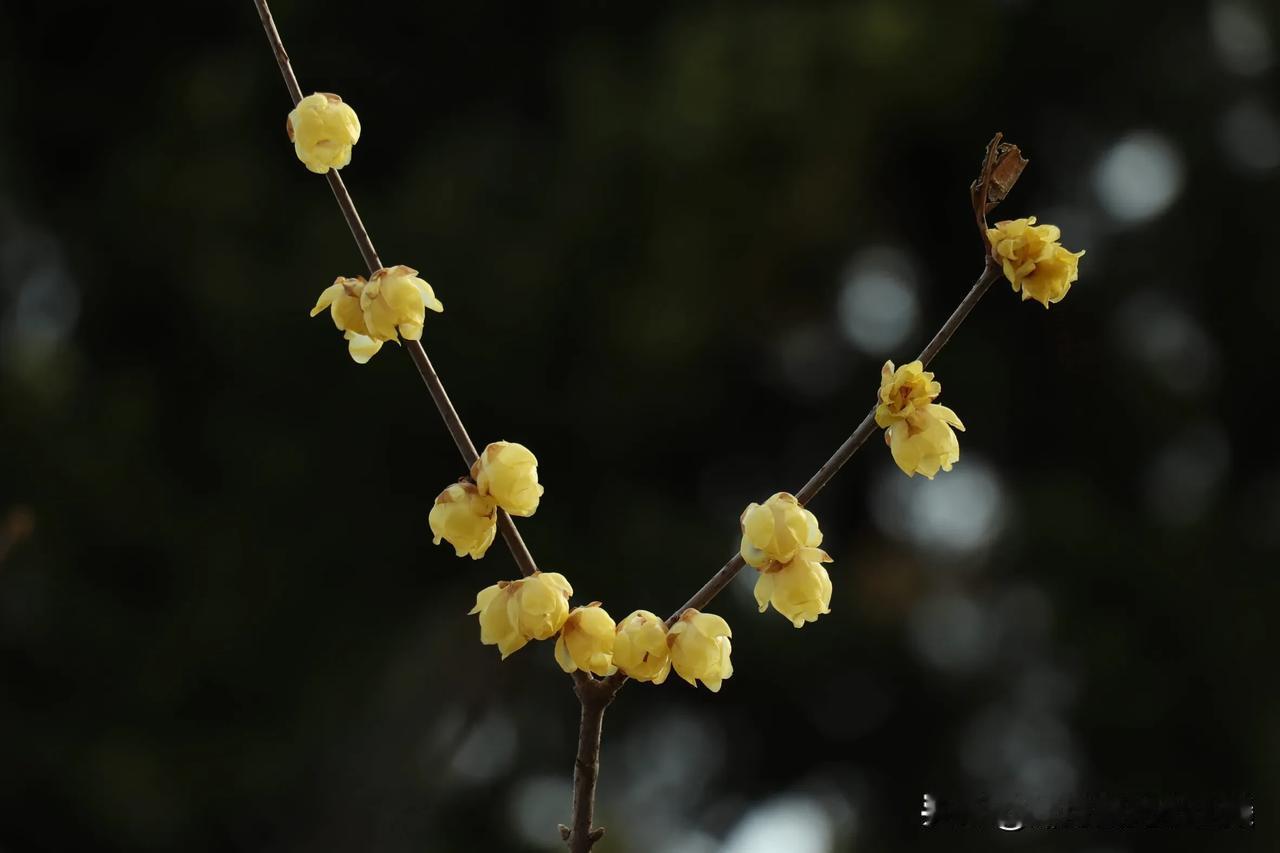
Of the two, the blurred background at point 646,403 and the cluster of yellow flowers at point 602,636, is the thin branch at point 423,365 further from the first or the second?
the blurred background at point 646,403

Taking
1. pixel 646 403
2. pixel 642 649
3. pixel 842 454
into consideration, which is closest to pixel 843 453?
pixel 842 454

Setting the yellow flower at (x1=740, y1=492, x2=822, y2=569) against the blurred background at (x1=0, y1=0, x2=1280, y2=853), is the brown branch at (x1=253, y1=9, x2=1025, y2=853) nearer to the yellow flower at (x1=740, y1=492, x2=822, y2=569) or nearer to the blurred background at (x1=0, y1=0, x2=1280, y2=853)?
the yellow flower at (x1=740, y1=492, x2=822, y2=569)

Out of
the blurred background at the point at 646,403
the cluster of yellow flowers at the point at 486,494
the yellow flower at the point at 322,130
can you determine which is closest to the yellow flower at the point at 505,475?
the cluster of yellow flowers at the point at 486,494

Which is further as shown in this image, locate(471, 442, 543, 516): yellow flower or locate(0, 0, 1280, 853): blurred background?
locate(0, 0, 1280, 853): blurred background

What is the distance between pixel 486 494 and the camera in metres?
0.57

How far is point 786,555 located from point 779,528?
1cm

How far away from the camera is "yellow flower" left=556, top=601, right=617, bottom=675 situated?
1.77 ft

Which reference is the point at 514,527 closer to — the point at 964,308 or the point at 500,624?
the point at 500,624

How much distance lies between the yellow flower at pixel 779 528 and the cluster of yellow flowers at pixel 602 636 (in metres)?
0.03

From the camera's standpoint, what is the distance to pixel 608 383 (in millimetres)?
3451

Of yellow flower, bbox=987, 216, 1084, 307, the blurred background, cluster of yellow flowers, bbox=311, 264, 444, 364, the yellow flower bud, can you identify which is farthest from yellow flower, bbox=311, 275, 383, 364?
the blurred background

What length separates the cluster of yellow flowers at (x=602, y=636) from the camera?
54cm

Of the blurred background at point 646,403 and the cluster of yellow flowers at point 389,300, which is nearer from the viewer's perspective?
the cluster of yellow flowers at point 389,300

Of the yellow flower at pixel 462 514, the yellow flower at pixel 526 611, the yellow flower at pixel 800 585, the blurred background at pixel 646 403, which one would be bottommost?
the yellow flower at pixel 526 611
